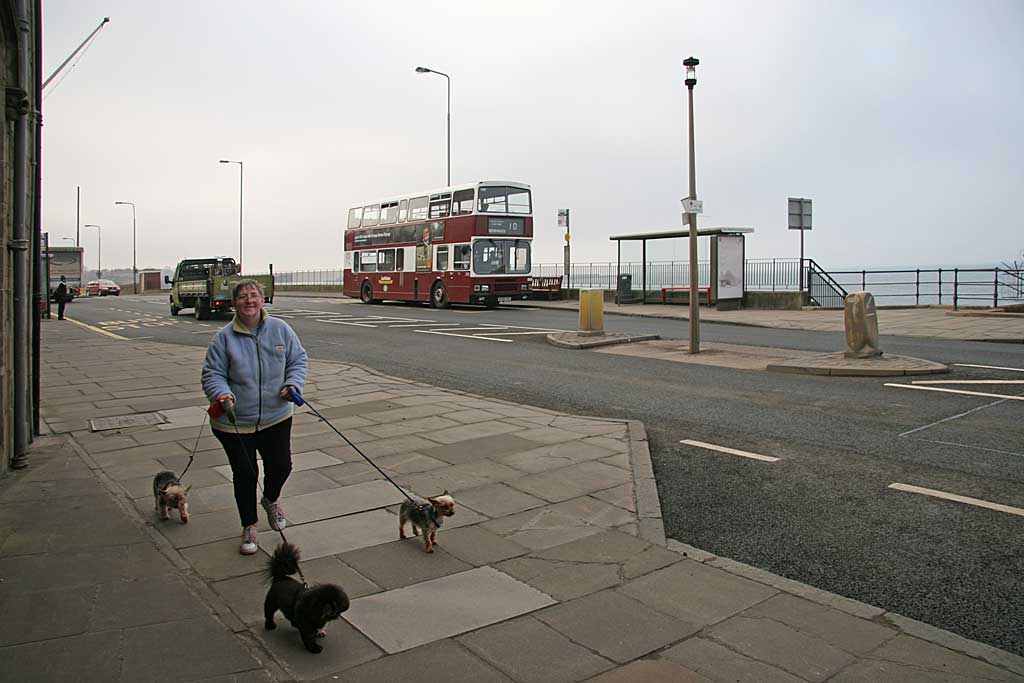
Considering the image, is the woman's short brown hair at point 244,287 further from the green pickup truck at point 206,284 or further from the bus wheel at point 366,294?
the bus wheel at point 366,294

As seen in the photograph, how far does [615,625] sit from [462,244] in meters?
26.1

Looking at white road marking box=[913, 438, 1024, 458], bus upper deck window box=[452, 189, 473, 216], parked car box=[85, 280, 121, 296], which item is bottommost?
white road marking box=[913, 438, 1024, 458]

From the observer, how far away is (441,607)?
13.0ft

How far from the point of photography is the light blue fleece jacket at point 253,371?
15.5 ft

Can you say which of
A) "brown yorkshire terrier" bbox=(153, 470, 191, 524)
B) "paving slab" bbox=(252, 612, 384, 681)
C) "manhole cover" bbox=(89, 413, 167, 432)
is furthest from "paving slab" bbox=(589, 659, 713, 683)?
"manhole cover" bbox=(89, 413, 167, 432)

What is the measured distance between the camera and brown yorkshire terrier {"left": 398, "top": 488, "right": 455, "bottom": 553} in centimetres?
466

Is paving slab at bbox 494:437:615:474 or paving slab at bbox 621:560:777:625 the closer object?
paving slab at bbox 621:560:777:625

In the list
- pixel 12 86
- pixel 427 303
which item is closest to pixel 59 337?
pixel 427 303

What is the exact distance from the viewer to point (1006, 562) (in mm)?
4520

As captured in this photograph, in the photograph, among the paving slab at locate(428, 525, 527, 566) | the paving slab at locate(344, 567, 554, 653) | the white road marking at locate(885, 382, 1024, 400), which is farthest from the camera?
the white road marking at locate(885, 382, 1024, 400)

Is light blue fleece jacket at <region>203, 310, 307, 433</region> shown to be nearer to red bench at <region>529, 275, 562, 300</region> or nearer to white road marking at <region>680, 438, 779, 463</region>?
white road marking at <region>680, 438, 779, 463</region>

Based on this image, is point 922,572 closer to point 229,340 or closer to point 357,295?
point 229,340

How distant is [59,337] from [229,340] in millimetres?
19364

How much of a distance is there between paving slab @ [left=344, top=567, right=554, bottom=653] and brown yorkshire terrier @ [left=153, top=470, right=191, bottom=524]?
1.77m
